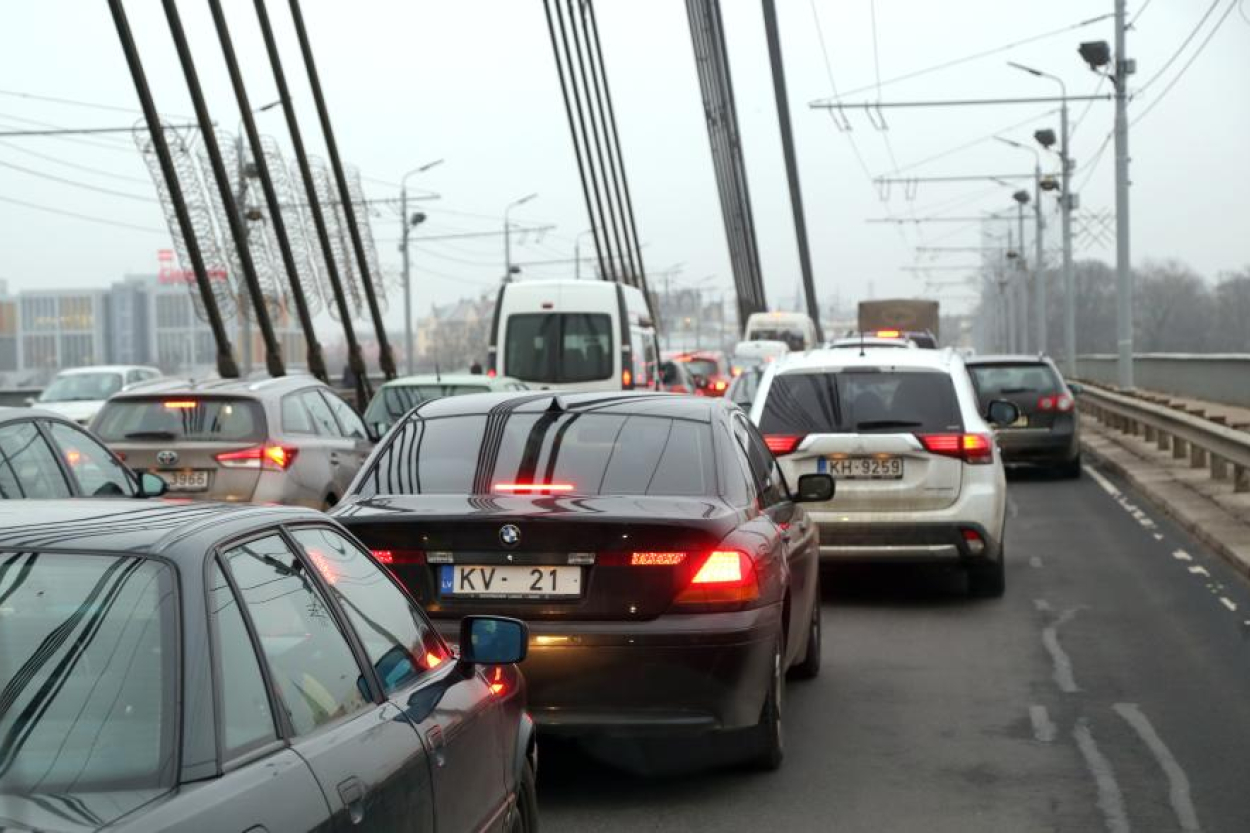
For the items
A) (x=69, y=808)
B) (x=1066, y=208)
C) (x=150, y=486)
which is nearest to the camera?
(x=69, y=808)

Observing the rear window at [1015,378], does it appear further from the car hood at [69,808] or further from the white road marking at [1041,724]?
the car hood at [69,808]

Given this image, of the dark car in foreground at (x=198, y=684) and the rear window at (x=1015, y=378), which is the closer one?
the dark car in foreground at (x=198, y=684)

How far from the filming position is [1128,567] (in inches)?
557

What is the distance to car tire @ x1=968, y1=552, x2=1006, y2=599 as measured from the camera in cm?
1220

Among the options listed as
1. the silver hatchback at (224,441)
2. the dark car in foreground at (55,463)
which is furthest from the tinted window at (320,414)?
the dark car in foreground at (55,463)

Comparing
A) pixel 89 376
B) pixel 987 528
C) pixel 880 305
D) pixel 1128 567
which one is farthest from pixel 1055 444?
pixel 880 305

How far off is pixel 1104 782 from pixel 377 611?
11.4ft

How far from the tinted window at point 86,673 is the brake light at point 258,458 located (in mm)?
10671

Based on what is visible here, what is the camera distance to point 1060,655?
32.6 ft

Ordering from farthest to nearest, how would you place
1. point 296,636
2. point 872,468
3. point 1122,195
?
1. point 1122,195
2. point 872,468
3. point 296,636

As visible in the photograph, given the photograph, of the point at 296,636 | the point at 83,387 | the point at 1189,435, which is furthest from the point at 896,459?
the point at 83,387

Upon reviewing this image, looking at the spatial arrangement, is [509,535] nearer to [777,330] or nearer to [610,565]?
[610,565]

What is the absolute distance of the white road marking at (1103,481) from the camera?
72.6ft

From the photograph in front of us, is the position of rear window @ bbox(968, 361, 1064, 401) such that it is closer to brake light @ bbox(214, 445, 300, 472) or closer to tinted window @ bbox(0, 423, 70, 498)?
brake light @ bbox(214, 445, 300, 472)
